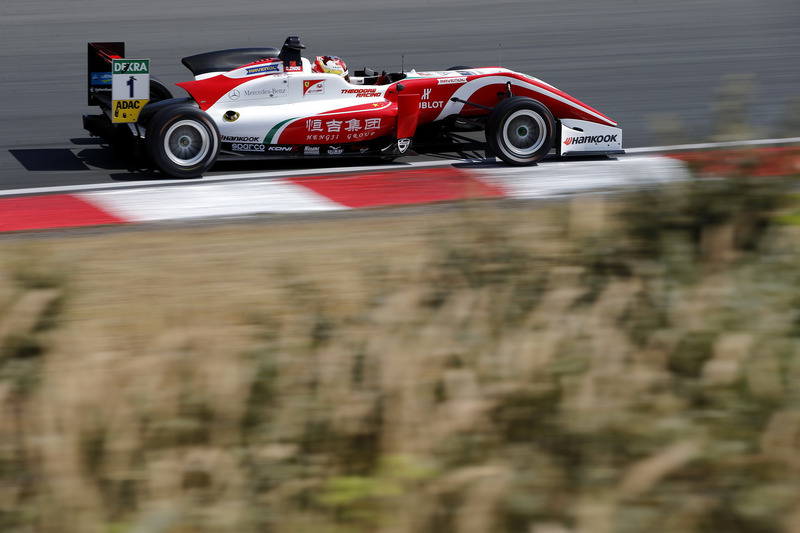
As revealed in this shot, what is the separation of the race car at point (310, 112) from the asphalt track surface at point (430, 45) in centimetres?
56

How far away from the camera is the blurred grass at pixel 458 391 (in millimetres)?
2828

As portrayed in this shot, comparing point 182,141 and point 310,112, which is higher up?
point 310,112

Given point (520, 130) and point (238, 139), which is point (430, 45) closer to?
point (520, 130)

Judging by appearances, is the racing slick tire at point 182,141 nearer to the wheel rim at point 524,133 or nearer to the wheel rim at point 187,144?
the wheel rim at point 187,144

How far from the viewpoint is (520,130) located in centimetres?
916

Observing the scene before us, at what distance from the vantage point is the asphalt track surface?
10.7 metres

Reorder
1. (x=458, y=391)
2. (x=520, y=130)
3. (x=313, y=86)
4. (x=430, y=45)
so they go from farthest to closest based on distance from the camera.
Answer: (x=430, y=45)
(x=520, y=130)
(x=313, y=86)
(x=458, y=391)

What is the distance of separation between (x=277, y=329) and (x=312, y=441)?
89 cm

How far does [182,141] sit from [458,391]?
5.93m

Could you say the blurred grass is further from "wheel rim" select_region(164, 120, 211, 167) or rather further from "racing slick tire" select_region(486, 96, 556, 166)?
"racing slick tire" select_region(486, 96, 556, 166)

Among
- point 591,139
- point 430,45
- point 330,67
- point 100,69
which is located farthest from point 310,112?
point 430,45

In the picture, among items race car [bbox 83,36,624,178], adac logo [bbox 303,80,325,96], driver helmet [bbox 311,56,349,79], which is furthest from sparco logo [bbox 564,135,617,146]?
adac logo [bbox 303,80,325,96]

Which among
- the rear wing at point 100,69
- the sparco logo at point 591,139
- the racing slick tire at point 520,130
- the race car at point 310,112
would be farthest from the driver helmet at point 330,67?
the sparco logo at point 591,139

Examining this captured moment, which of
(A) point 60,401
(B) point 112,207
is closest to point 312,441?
(A) point 60,401
